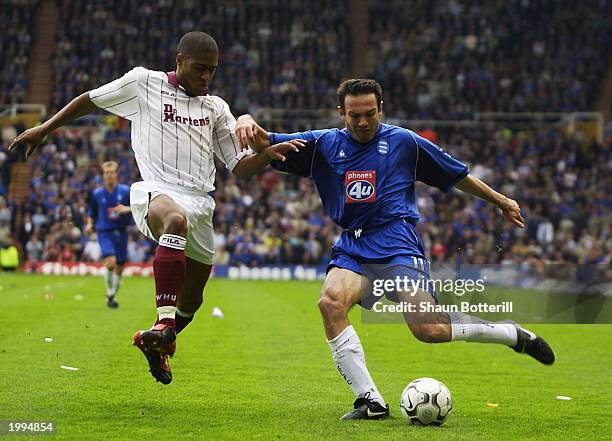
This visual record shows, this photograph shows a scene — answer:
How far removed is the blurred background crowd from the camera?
105ft

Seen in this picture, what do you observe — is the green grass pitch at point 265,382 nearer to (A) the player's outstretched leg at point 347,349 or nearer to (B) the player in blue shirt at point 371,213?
(A) the player's outstretched leg at point 347,349

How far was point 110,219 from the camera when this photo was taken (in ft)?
55.2

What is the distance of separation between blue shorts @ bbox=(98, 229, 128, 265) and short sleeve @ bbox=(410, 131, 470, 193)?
33.8ft

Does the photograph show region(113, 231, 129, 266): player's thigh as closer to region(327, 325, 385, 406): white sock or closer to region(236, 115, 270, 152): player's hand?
region(236, 115, 270, 152): player's hand

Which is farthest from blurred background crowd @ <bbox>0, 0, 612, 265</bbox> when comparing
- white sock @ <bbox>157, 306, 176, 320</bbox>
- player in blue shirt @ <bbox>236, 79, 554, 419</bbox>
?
white sock @ <bbox>157, 306, 176, 320</bbox>

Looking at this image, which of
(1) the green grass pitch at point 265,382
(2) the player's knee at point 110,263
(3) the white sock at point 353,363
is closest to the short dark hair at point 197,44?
(3) the white sock at point 353,363

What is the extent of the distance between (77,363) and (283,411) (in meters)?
3.15

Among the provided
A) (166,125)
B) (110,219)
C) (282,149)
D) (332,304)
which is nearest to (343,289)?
(332,304)

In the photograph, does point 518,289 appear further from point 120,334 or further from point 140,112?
point 140,112

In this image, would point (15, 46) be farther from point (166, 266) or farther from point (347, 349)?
point (347, 349)

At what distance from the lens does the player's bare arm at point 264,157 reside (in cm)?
723

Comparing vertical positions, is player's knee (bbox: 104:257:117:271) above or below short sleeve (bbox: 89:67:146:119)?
below

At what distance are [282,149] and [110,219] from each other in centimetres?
1010

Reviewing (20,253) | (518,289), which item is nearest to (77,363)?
(518,289)
